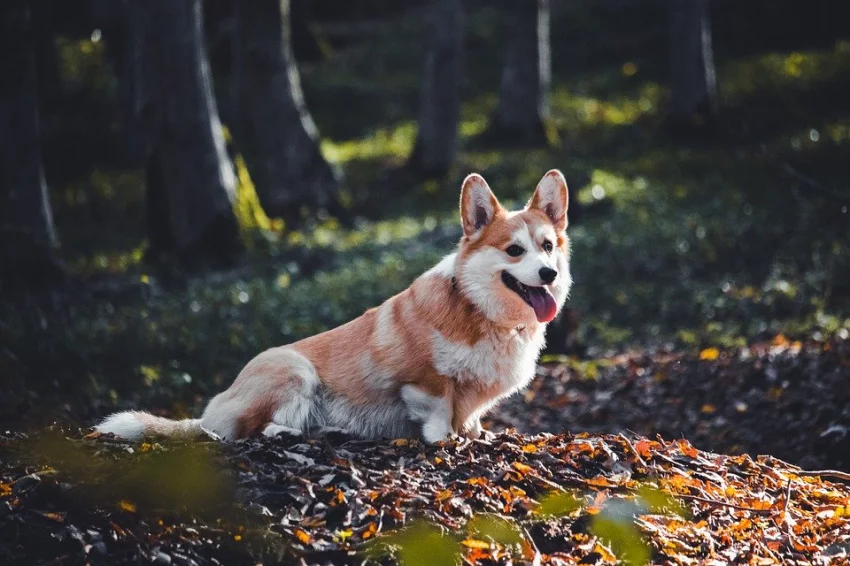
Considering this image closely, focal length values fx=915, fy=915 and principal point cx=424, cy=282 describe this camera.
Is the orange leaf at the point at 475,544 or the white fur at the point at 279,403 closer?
the orange leaf at the point at 475,544

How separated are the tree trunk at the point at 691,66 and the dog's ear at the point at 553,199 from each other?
47.0 ft

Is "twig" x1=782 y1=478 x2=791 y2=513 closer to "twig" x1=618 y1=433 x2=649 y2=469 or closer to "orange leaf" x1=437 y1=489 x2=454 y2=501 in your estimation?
"twig" x1=618 y1=433 x2=649 y2=469

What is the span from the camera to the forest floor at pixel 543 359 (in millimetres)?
4305

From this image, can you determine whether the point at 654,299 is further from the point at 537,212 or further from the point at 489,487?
the point at 489,487

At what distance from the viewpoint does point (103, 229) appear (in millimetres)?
16250

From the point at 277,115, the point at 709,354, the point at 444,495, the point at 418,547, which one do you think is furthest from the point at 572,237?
the point at 418,547

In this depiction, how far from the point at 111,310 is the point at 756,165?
11.5m

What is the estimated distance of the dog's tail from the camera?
17.1ft

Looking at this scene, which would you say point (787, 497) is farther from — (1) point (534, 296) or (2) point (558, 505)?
(1) point (534, 296)

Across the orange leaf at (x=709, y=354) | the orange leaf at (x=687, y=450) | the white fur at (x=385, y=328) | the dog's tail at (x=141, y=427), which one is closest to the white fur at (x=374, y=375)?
the white fur at (x=385, y=328)

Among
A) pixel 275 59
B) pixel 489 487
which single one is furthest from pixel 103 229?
pixel 489 487

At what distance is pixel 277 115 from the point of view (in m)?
16.0

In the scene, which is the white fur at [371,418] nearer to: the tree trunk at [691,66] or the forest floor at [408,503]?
the forest floor at [408,503]

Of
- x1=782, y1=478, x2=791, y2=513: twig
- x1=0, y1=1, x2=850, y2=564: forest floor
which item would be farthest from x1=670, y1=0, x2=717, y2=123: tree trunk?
x1=782, y1=478, x2=791, y2=513: twig
